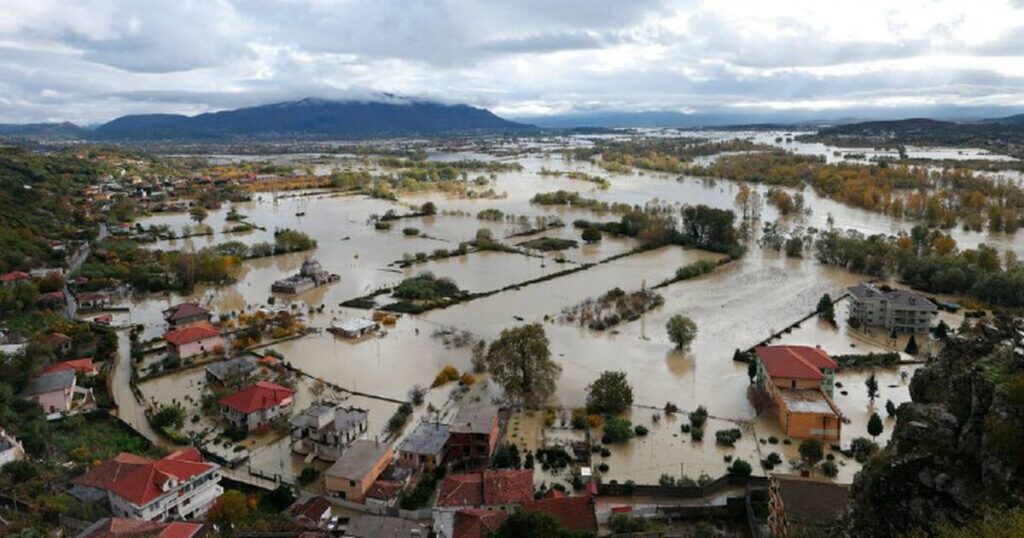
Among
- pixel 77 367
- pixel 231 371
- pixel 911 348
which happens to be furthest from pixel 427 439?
pixel 911 348

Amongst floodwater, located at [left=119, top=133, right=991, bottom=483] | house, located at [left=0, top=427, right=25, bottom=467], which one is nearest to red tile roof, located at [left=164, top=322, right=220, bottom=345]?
floodwater, located at [left=119, top=133, right=991, bottom=483]

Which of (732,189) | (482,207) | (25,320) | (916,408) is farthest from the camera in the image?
(732,189)

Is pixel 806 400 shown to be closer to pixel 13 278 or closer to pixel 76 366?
pixel 76 366

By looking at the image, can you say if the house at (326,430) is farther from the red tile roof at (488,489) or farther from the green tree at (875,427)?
the green tree at (875,427)

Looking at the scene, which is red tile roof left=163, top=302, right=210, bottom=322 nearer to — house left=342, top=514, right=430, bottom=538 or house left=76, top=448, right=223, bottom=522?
house left=76, top=448, right=223, bottom=522

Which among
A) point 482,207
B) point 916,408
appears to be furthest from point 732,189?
point 916,408

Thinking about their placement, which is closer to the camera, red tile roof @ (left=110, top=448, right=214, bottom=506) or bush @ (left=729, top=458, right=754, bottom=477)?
red tile roof @ (left=110, top=448, right=214, bottom=506)

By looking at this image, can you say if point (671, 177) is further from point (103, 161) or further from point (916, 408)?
point (916, 408)

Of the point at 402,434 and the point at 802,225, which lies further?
the point at 802,225
